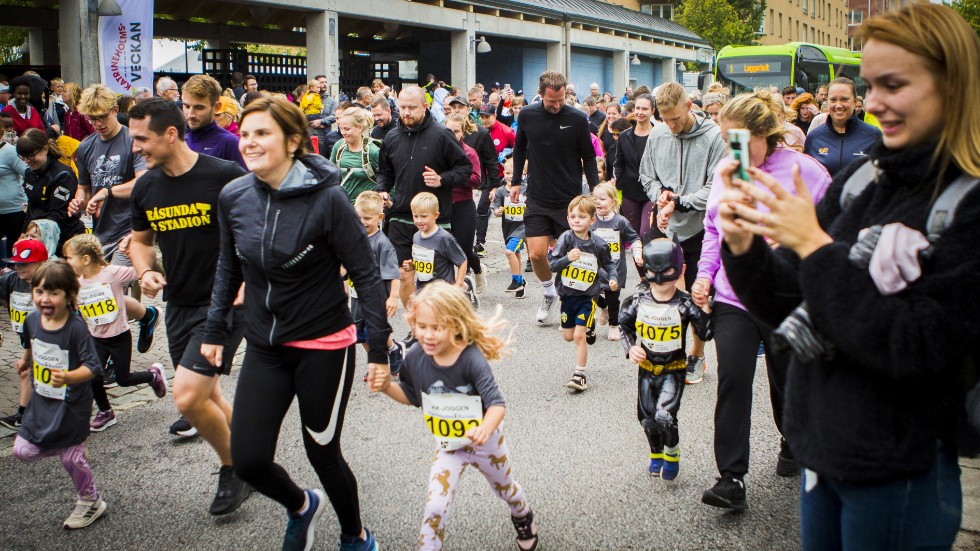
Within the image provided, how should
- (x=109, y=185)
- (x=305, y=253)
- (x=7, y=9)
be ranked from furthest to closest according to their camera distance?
(x=7, y=9), (x=109, y=185), (x=305, y=253)

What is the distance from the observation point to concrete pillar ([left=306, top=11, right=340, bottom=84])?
80.7ft

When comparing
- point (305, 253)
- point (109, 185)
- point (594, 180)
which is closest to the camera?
point (305, 253)

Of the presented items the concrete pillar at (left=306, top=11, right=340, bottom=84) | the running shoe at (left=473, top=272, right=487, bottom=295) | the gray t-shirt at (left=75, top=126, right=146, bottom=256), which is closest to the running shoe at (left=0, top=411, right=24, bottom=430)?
the gray t-shirt at (left=75, top=126, right=146, bottom=256)

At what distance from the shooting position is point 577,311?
7023 mm

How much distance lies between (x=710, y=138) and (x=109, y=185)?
4336 millimetres

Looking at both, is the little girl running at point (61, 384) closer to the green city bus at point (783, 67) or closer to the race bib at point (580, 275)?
the race bib at point (580, 275)

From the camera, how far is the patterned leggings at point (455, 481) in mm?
3707

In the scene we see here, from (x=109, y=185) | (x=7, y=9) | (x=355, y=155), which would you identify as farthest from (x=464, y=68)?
(x=109, y=185)

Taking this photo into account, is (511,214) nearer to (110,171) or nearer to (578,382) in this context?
(578,382)

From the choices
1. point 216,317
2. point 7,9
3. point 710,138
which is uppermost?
point 7,9

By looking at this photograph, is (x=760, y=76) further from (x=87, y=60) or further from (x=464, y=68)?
(x=87, y=60)

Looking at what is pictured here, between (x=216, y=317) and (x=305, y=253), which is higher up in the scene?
(x=305, y=253)

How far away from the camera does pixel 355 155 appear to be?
8.84 metres

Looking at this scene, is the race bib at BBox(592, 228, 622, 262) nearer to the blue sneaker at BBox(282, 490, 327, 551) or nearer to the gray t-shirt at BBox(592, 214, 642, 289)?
the gray t-shirt at BBox(592, 214, 642, 289)
